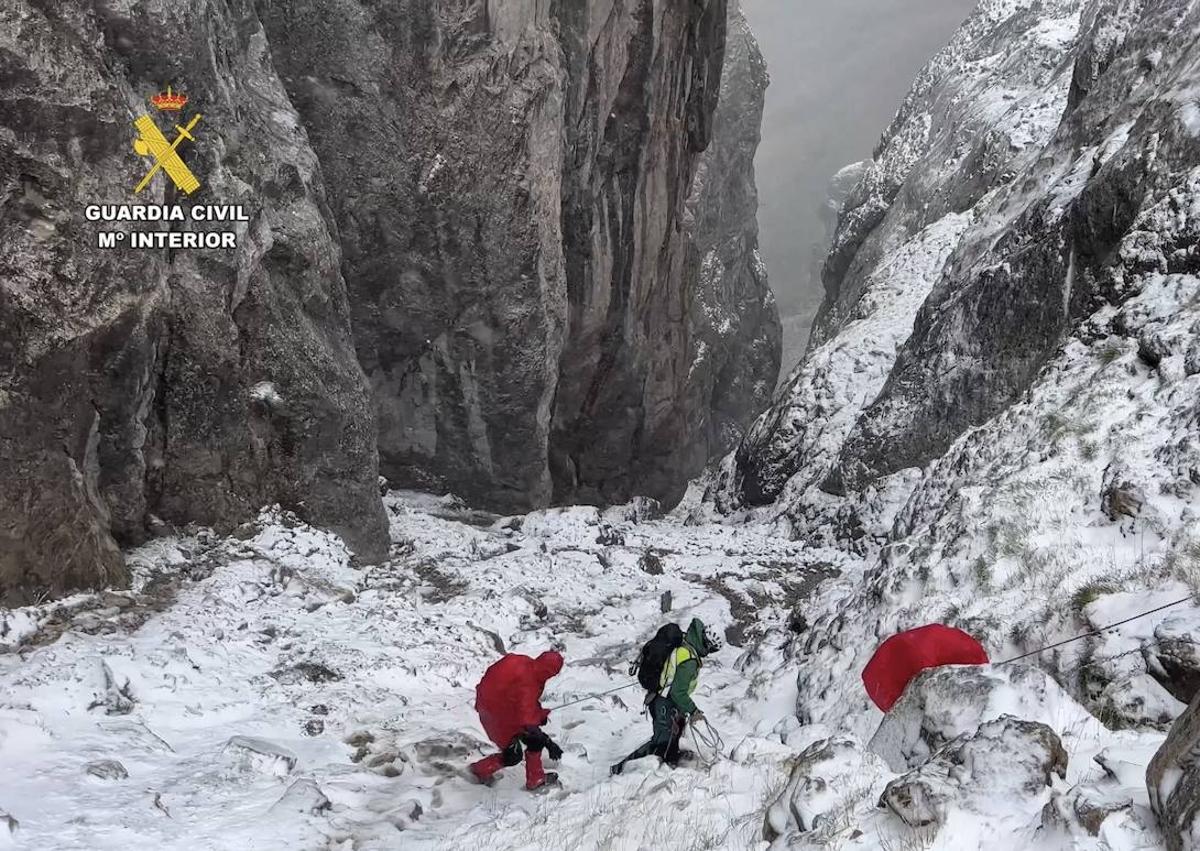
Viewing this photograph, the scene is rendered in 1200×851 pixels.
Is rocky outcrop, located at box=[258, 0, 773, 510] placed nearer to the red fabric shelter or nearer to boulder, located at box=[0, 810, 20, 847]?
boulder, located at box=[0, 810, 20, 847]

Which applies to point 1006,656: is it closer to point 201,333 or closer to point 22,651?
point 22,651

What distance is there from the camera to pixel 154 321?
33.8 feet

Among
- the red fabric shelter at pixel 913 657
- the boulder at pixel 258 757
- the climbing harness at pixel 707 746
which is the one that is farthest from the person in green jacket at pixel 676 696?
the boulder at pixel 258 757

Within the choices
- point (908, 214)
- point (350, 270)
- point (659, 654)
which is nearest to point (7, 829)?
point (659, 654)

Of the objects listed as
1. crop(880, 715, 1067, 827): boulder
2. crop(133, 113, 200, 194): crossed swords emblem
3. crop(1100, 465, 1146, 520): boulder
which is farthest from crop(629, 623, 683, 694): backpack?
crop(133, 113, 200, 194): crossed swords emblem

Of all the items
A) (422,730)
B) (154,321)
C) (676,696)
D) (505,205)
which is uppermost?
(505,205)

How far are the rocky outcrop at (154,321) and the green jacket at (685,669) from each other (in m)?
6.26

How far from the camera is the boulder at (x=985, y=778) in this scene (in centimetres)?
358

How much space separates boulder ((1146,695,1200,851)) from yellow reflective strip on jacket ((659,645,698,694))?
3.73 m

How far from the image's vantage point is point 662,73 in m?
25.1

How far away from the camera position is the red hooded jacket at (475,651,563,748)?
6.48 metres

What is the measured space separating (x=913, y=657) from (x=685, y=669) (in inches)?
Answer: 70.7

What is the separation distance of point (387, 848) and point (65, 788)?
2.15 meters

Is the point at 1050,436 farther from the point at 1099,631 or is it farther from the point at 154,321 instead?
the point at 154,321
